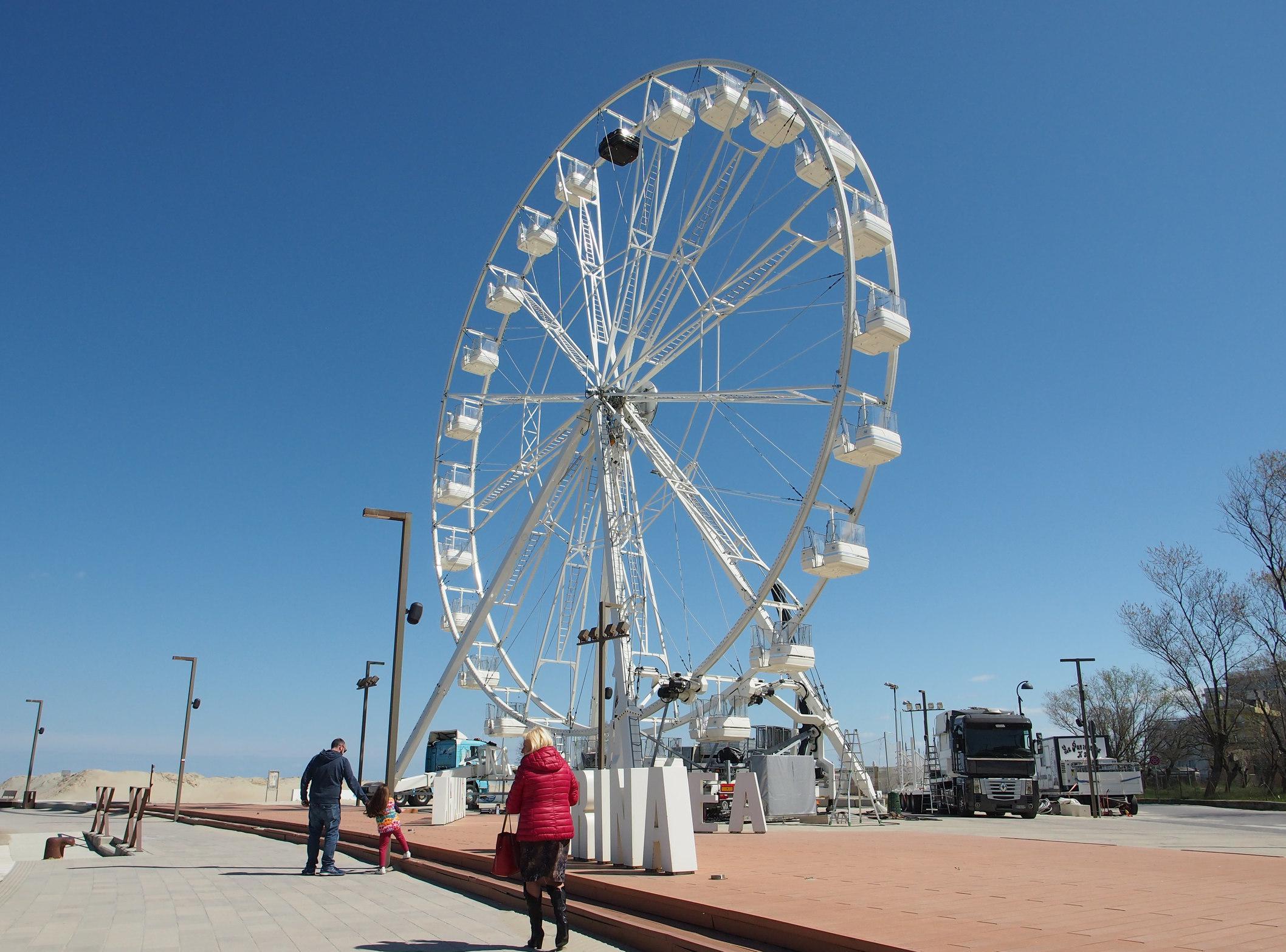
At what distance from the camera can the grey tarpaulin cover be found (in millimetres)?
24078

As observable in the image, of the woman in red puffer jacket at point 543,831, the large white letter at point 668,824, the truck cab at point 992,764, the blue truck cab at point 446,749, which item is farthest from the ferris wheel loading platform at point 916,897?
the blue truck cab at point 446,749

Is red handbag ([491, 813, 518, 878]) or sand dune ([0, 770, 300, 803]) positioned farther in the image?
sand dune ([0, 770, 300, 803])

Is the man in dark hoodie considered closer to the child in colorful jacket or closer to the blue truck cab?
the child in colorful jacket

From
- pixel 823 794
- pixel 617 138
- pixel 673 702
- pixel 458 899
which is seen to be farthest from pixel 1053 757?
pixel 458 899

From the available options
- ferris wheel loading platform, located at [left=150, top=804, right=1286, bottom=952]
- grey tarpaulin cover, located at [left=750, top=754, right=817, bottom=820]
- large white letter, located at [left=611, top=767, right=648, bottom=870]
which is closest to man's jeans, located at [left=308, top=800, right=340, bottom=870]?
ferris wheel loading platform, located at [left=150, top=804, right=1286, bottom=952]

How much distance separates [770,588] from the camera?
20.7 meters

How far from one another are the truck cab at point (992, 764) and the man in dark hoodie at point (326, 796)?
76.2 ft

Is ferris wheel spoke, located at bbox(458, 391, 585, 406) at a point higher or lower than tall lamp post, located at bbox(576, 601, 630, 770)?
higher

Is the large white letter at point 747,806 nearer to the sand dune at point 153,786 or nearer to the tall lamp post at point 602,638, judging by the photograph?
the tall lamp post at point 602,638

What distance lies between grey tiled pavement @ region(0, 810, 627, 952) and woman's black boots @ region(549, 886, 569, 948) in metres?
0.21

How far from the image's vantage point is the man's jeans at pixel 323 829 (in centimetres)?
1118

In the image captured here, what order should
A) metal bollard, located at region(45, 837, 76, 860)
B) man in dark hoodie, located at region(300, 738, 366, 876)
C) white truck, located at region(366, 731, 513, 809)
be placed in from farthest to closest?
white truck, located at region(366, 731, 513, 809) → metal bollard, located at region(45, 837, 76, 860) → man in dark hoodie, located at region(300, 738, 366, 876)

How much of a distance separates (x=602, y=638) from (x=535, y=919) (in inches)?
528

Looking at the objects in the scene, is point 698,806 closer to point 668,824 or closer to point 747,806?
point 747,806
